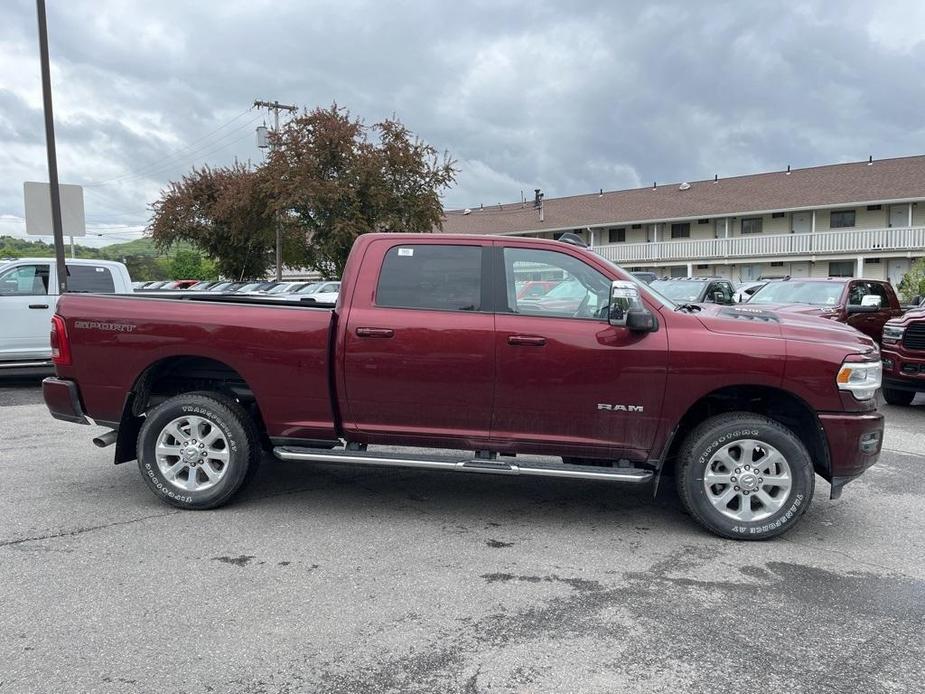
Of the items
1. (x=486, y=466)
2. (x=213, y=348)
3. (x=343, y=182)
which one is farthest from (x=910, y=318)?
(x=343, y=182)

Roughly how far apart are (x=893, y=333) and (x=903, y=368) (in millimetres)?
493

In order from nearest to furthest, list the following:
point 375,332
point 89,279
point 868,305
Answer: point 375,332 < point 868,305 < point 89,279

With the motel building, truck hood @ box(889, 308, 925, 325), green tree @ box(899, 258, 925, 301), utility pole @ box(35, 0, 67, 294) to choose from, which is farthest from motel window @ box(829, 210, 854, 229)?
utility pole @ box(35, 0, 67, 294)

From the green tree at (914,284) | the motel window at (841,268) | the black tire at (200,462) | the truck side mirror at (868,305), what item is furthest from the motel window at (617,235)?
the black tire at (200,462)

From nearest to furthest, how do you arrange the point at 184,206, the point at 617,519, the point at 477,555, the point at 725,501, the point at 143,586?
the point at 143,586 < the point at 477,555 < the point at 725,501 < the point at 617,519 < the point at 184,206

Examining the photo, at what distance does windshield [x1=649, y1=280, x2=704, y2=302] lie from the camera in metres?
14.4

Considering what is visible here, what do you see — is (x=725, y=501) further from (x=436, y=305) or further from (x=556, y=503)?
(x=436, y=305)

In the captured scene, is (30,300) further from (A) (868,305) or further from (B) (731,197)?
(B) (731,197)

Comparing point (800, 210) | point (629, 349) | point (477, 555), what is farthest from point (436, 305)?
point (800, 210)

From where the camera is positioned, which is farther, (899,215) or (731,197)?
(731,197)

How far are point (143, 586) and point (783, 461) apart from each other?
3891mm

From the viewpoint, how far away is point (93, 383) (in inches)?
202

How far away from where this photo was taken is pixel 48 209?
15.4 m

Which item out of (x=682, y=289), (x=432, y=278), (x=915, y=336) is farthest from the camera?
(x=682, y=289)
